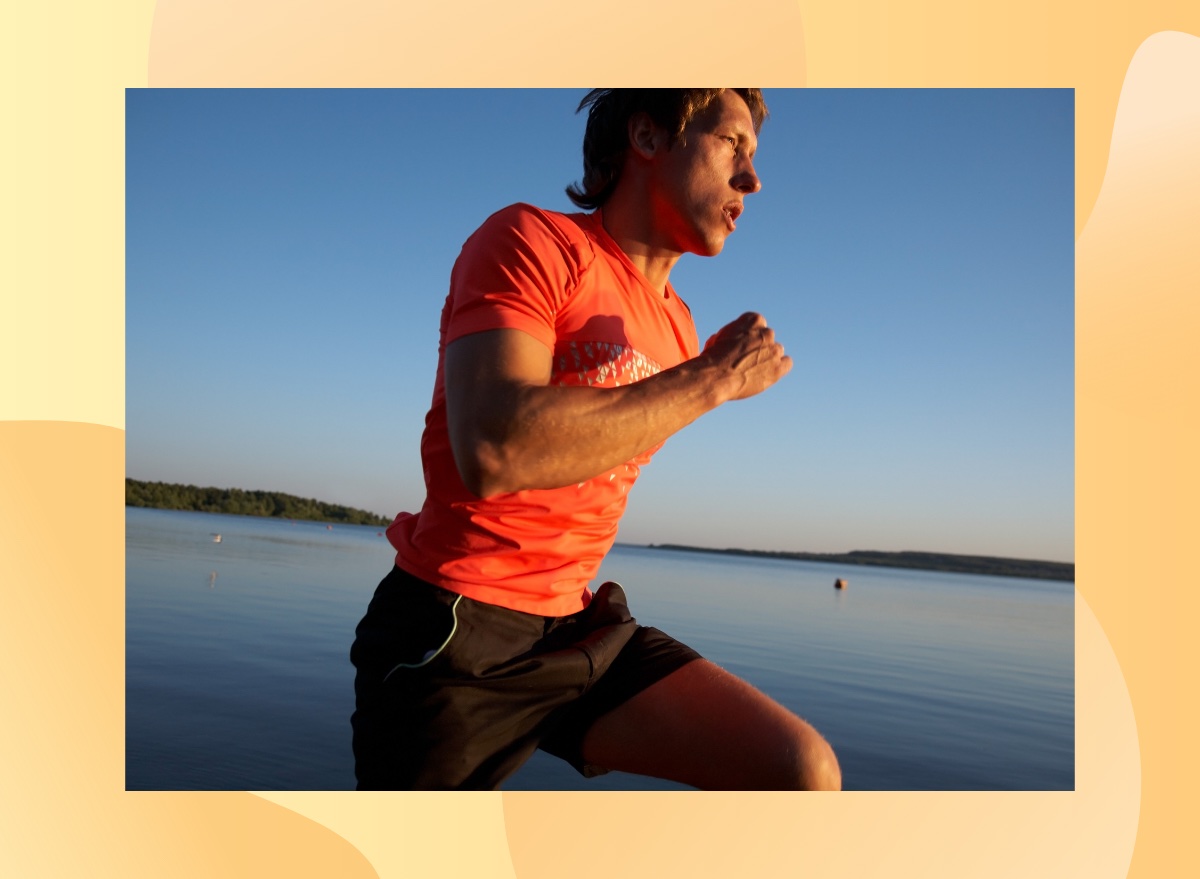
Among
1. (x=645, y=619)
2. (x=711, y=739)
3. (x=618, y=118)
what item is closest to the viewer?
(x=711, y=739)

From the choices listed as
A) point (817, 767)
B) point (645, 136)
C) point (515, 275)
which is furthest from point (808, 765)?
point (645, 136)

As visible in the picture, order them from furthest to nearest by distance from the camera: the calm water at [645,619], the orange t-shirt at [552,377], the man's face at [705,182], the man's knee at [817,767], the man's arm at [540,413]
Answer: the calm water at [645,619]
the man's face at [705,182]
the man's knee at [817,767]
the orange t-shirt at [552,377]
the man's arm at [540,413]

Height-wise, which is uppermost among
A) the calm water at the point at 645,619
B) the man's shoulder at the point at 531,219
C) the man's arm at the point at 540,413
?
the man's shoulder at the point at 531,219

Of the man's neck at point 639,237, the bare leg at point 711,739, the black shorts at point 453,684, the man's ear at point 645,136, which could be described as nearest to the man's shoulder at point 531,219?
the man's neck at point 639,237

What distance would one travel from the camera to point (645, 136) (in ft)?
6.88

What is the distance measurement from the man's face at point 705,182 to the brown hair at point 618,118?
4cm

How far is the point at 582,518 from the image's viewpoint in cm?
185

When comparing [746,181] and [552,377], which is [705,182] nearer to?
[746,181]

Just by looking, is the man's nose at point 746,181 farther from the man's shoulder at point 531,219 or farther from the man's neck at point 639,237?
the man's shoulder at point 531,219

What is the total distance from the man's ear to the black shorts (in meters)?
1.02

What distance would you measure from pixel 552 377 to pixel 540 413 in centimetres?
26

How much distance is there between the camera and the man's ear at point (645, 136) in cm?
207

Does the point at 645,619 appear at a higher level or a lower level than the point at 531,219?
lower
